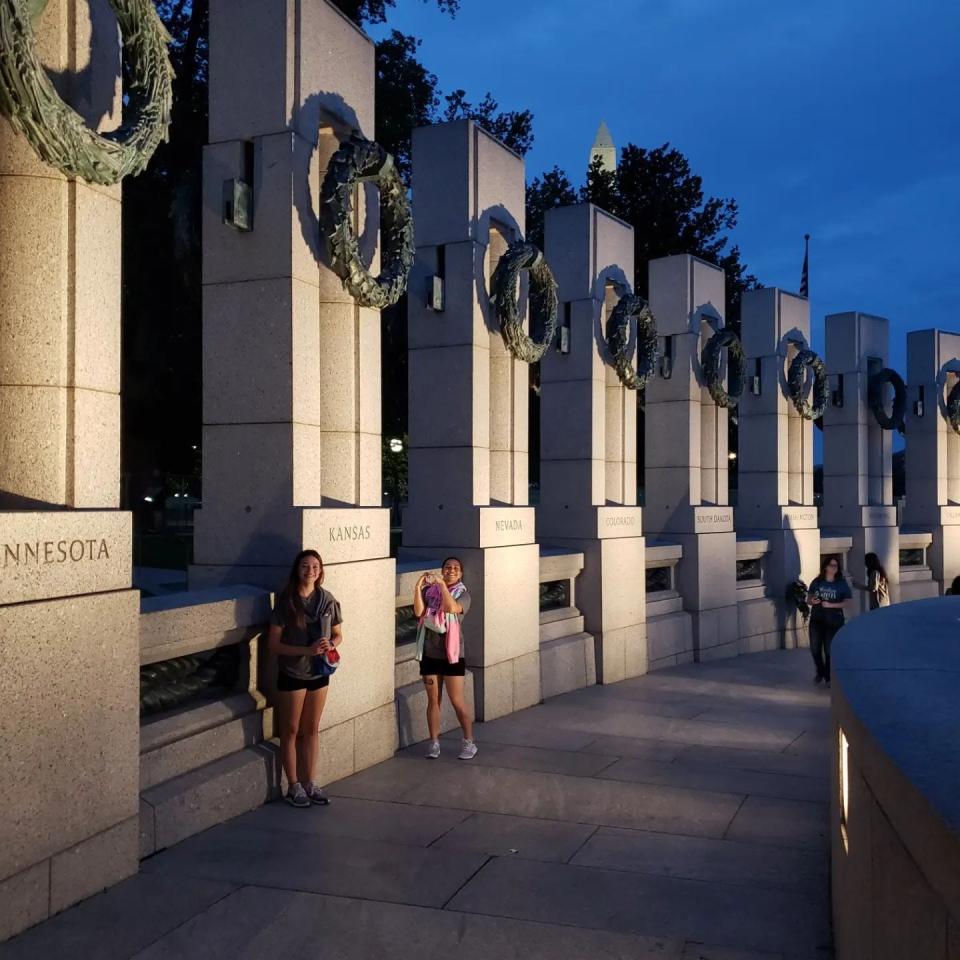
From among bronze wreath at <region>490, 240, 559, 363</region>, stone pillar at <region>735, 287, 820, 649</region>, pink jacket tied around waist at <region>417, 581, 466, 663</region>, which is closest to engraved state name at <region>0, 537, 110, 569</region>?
pink jacket tied around waist at <region>417, 581, 466, 663</region>

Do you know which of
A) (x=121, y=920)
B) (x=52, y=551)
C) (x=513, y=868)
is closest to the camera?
(x=121, y=920)

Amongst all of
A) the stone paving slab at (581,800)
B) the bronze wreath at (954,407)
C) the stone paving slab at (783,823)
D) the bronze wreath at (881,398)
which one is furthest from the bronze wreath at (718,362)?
the stone paving slab at (783,823)

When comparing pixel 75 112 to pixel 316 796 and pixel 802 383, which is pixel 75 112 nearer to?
pixel 316 796

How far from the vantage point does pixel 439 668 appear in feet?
32.1

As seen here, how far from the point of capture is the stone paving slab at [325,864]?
20.7ft

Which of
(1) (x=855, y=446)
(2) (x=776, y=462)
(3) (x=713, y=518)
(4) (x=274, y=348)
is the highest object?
(4) (x=274, y=348)

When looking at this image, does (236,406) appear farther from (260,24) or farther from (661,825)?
(661,825)

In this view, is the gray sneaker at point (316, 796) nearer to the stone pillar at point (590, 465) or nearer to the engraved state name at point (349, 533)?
the engraved state name at point (349, 533)

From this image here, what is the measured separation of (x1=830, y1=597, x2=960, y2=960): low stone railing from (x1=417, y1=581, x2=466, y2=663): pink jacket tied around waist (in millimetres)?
4587

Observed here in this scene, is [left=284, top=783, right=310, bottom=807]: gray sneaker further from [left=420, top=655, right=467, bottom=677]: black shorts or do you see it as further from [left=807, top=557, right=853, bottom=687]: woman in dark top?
[left=807, top=557, right=853, bottom=687]: woman in dark top

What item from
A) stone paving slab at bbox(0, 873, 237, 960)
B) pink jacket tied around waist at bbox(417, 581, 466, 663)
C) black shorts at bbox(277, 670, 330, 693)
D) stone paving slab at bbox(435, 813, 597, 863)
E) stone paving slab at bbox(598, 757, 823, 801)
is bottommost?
stone paving slab at bbox(598, 757, 823, 801)

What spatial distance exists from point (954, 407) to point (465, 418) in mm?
16849

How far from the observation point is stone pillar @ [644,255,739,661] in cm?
1761

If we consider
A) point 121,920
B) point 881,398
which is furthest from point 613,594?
point 881,398
